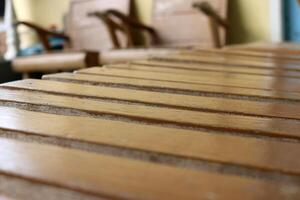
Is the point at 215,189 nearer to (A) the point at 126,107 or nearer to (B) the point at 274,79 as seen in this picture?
(A) the point at 126,107

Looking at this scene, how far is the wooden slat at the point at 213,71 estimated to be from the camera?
1130 mm

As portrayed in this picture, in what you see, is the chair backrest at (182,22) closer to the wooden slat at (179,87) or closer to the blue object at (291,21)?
the blue object at (291,21)

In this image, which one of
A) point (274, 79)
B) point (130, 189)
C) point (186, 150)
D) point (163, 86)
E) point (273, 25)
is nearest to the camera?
point (130, 189)

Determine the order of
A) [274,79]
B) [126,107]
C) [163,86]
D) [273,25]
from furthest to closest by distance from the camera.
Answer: [273,25] < [274,79] < [163,86] < [126,107]

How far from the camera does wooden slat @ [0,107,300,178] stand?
0.47 m

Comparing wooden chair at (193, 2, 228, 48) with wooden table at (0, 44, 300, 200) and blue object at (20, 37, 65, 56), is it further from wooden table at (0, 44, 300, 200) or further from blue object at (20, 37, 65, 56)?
wooden table at (0, 44, 300, 200)

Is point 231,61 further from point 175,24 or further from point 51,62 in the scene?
point 175,24

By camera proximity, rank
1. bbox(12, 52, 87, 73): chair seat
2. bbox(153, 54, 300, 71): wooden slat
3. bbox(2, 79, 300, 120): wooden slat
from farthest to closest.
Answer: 1. bbox(12, 52, 87, 73): chair seat
2. bbox(153, 54, 300, 71): wooden slat
3. bbox(2, 79, 300, 120): wooden slat

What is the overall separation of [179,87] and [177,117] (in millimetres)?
272

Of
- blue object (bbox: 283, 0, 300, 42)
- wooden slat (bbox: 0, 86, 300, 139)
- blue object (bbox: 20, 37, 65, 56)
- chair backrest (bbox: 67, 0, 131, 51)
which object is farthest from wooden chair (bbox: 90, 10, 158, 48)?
wooden slat (bbox: 0, 86, 300, 139)

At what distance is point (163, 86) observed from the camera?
0.92 meters

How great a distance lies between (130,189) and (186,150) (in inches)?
4.6

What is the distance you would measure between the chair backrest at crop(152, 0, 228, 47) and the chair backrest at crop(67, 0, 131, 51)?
11.3 inches

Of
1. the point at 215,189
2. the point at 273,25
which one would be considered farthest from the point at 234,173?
the point at 273,25
